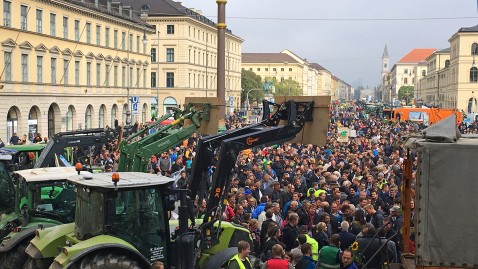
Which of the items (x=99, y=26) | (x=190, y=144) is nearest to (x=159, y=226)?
(x=190, y=144)

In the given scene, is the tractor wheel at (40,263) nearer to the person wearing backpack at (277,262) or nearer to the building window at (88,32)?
the person wearing backpack at (277,262)

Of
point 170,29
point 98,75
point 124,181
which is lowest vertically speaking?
point 124,181

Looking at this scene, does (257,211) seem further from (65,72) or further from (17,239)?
(65,72)

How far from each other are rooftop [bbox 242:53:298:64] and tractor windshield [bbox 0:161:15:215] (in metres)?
169

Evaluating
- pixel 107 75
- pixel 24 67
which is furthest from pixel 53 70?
pixel 107 75

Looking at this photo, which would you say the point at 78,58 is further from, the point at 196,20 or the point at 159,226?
the point at 159,226

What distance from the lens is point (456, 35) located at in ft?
351

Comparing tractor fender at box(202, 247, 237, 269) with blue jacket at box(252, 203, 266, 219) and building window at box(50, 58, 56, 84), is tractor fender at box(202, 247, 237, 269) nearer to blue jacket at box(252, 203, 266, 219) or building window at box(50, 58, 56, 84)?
blue jacket at box(252, 203, 266, 219)

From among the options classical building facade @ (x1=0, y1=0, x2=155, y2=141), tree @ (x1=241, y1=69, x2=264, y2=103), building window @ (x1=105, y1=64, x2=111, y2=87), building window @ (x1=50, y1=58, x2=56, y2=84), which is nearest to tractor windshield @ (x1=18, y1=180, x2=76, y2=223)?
classical building facade @ (x1=0, y1=0, x2=155, y2=141)

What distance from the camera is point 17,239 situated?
10.1 meters

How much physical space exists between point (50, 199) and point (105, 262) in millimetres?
3378

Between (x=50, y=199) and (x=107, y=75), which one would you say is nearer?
(x=50, y=199)

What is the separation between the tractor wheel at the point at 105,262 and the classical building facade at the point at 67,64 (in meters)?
28.7

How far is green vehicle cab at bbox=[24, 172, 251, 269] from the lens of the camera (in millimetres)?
8188
